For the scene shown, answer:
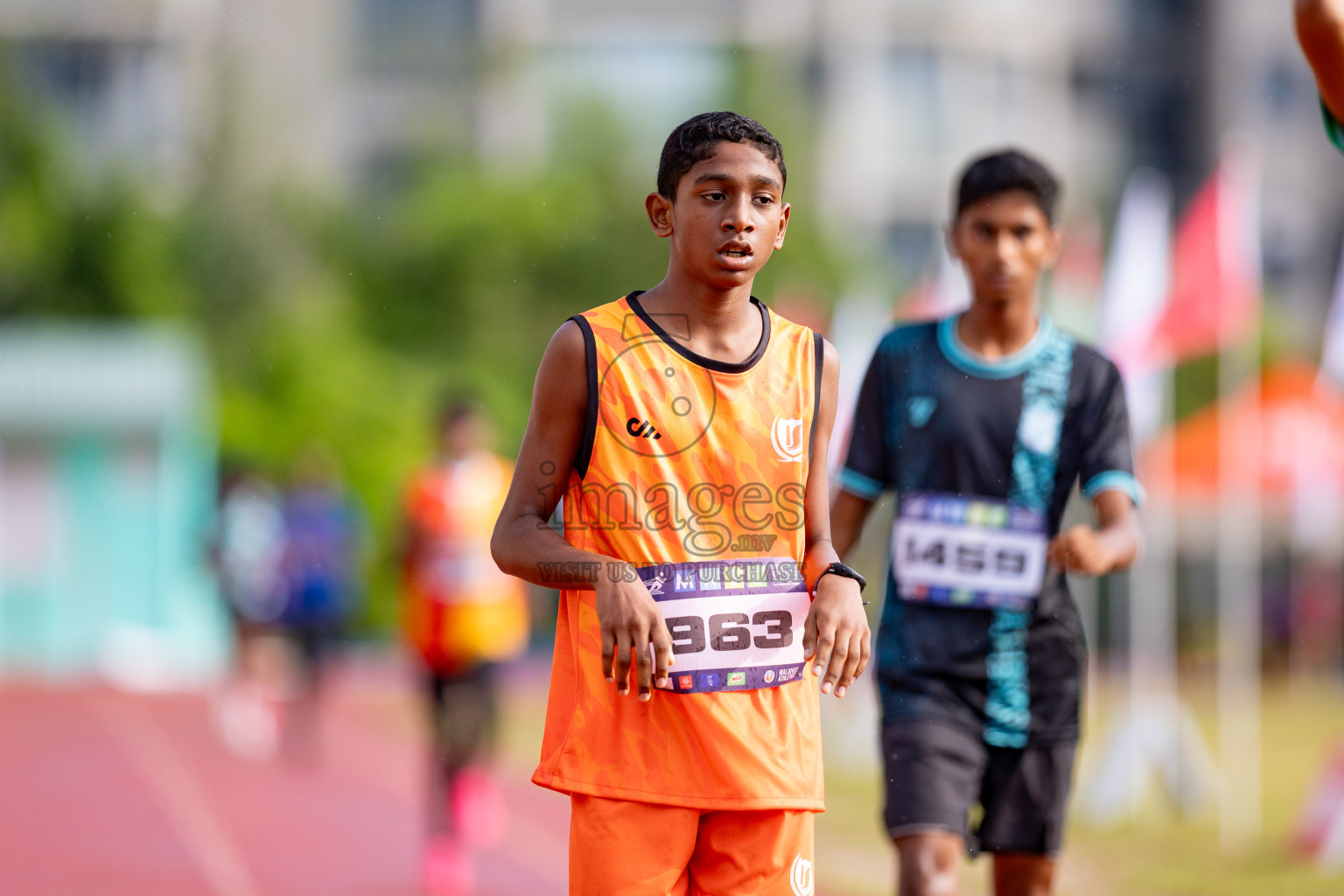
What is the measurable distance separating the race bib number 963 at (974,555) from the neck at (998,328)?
43 cm

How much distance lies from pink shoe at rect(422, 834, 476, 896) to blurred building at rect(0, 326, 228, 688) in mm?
16682

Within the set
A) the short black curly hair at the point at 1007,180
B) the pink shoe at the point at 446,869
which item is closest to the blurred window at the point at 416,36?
the pink shoe at the point at 446,869

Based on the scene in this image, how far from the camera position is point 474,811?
28.6 ft

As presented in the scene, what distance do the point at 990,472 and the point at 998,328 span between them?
0.41m

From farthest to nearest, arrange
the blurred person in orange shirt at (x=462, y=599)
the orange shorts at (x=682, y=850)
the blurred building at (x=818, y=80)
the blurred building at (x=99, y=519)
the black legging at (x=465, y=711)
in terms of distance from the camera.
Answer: the blurred building at (x=818, y=80) → the blurred building at (x=99, y=519) → the blurred person in orange shirt at (x=462, y=599) → the black legging at (x=465, y=711) → the orange shorts at (x=682, y=850)

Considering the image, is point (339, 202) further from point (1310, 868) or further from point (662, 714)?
point (662, 714)

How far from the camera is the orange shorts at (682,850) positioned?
3.11m

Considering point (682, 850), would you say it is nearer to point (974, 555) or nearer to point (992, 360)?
point (974, 555)

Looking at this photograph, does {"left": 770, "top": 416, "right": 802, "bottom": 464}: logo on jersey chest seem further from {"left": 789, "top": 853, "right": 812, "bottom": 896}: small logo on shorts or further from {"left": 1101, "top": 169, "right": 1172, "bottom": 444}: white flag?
{"left": 1101, "top": 169, "right": 1172, "bottom": 444}: white flag

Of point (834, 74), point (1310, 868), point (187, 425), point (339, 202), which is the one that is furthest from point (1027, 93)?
point (1310, 868)

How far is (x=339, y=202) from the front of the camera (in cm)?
4634

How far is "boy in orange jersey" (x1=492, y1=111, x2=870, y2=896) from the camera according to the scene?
312cm

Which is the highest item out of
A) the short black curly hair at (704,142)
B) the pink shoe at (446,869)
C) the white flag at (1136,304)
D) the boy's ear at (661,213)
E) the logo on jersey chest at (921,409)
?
the white flag at (1136,304)

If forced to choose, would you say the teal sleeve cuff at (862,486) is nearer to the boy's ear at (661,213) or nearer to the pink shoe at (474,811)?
the boy's ear at (661,213)
